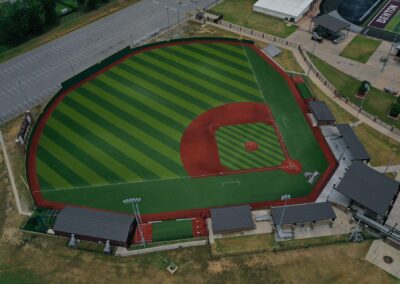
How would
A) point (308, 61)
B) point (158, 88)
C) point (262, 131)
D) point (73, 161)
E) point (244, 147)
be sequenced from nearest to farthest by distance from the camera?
point (73, 161) → point (244, 147) → point (262, 131) → point (158, 88) → point (308, 61)

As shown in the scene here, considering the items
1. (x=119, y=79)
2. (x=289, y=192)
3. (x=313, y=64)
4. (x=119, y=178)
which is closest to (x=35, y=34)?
(x=119, y=79)

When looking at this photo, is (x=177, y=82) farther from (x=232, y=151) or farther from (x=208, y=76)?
(x=232, y=151)

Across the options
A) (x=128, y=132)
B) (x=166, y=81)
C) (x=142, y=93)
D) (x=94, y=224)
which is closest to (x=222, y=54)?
(x=166, y=81)

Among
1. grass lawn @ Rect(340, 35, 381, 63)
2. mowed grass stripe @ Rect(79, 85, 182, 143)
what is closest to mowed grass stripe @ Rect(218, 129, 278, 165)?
mowed grass stripe @ Rect(79, 85, 182, 143)

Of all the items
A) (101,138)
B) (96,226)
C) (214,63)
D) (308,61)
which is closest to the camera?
(96,226)

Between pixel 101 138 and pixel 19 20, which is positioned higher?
pixel 19 20

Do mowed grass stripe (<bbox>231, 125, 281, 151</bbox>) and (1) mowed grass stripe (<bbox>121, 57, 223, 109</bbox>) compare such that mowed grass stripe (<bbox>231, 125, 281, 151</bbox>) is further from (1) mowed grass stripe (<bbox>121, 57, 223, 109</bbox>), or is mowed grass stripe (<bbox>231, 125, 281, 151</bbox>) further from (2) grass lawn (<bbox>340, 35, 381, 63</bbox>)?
(2) grass lawn (<bbox>340, 35, 381, 63</bbox>)

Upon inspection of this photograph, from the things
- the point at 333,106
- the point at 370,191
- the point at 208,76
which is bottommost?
the point at 370,191
